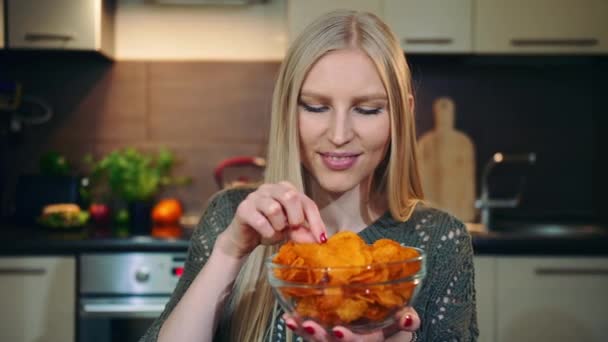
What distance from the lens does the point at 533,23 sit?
247 cm

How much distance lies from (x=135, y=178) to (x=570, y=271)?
1669 millimetres

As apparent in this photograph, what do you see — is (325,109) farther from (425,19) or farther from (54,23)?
(54,23)

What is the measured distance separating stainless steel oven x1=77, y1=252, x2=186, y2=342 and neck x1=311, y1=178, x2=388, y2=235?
0.98m

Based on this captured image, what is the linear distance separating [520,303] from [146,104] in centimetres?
172

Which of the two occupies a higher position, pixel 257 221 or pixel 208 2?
pixel 208 2

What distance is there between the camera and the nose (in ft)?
3.48

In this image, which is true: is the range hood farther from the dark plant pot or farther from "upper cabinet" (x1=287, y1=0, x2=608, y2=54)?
the dark plant pot

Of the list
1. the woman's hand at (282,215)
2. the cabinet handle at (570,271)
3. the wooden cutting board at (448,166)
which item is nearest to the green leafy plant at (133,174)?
the wooden cutting board at (448,166)

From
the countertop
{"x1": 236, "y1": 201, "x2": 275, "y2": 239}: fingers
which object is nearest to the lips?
{"x1": 236, "y1": 201, "x2": 275, "y2": 239}: fingers

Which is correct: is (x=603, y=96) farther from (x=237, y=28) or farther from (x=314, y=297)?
(x=314, y=297)

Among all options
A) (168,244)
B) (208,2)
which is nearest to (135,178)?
(168,244)

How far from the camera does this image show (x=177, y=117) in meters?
2.76

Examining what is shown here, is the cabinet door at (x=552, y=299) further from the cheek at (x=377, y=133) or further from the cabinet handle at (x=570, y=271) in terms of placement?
the cheek at (x=377, y=133)

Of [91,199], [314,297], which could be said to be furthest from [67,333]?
[314,297]
